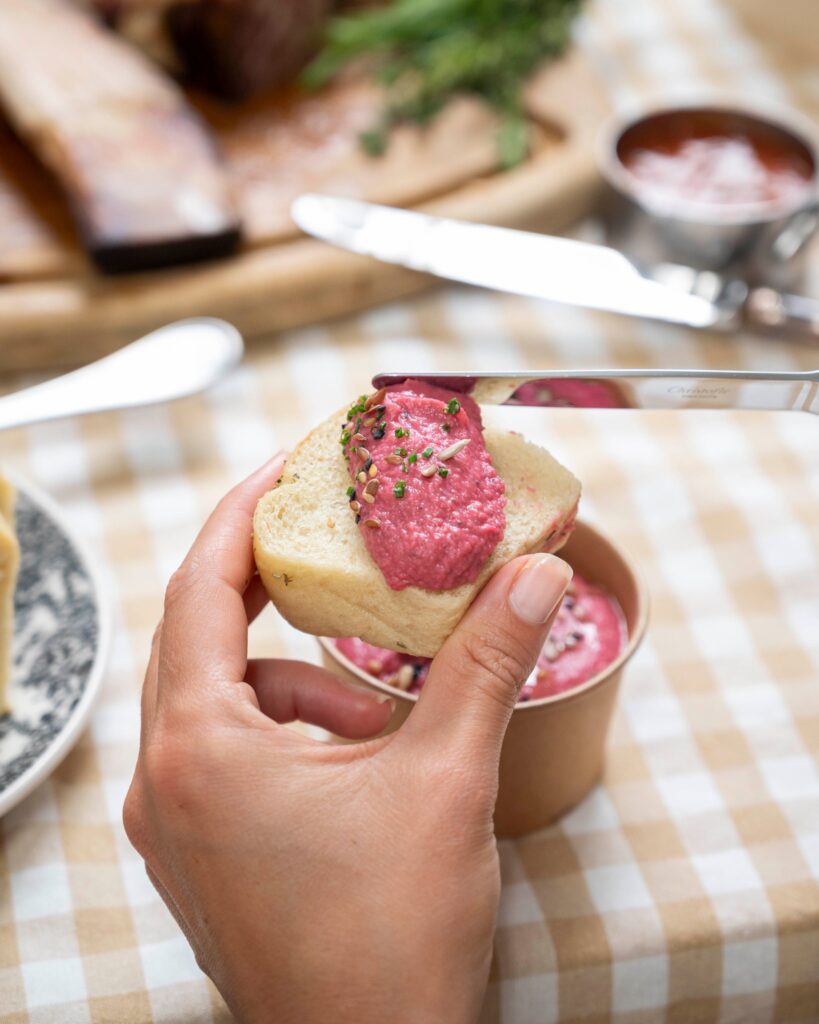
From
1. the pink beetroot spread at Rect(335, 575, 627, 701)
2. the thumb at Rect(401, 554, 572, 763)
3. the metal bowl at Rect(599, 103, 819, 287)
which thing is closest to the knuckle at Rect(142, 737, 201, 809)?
the thumb at Rect(401, 554, 572, 763)

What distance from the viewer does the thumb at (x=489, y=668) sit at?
0.99 metres

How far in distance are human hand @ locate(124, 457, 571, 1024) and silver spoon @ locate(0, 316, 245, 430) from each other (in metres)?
0.76

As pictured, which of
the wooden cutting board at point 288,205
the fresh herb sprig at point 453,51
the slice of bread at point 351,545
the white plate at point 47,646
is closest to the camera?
the slice of bread at point 351,545

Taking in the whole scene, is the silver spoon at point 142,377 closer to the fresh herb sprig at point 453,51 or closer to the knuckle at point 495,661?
the fresh herb sprig at point 453,51

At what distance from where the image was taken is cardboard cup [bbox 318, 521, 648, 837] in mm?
1206

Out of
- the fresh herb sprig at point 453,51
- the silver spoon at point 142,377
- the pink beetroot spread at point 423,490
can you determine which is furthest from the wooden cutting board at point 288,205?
the pink beetroot spread at point 423,490

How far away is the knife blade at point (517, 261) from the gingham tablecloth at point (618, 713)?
0.23 meters

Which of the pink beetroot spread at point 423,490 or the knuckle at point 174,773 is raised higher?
the pink beetroot spread at point 423,490

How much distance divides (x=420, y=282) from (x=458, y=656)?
1311 mm

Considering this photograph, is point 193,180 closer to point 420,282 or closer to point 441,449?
point 420,282

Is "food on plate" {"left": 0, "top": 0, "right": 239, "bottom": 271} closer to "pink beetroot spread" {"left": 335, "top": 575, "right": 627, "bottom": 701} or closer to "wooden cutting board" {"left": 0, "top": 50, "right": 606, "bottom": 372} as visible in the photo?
"wooden cutting board" {"left": 0, "top": 50, "right": 606, "bottom": 372}

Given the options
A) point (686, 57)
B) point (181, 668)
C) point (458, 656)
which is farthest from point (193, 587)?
point (686, 57)

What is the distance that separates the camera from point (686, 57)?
2.81 meters

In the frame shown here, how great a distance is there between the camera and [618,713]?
153cm
